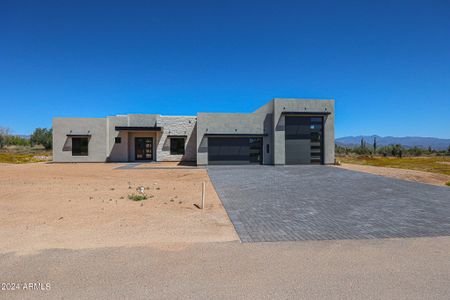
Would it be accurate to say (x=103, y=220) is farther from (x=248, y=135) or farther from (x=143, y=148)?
(x=143, y=148)

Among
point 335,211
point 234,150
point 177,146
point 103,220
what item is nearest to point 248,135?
point 234,150

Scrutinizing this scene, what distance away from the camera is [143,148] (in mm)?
26219

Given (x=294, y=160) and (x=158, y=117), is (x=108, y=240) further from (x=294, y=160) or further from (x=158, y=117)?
(x=158, y=117)

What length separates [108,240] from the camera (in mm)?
4414

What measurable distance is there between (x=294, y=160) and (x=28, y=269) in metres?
20.9

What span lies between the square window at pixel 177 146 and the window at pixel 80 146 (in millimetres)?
9374

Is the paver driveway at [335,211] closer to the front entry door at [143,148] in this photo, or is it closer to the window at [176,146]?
the window at [176,146]

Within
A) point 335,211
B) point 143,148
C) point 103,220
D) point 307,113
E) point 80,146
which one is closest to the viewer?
point 103,220

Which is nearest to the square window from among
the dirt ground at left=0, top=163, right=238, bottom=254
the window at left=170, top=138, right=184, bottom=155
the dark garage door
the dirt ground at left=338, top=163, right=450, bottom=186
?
the window at left=170, top=138, right=184, bottom=155

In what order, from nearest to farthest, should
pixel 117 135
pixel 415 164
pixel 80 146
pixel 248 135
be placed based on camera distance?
pixel 248 135
pixel 80 146
pixel 117 135
pixel 415 164

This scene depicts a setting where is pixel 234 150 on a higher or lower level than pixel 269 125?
lower

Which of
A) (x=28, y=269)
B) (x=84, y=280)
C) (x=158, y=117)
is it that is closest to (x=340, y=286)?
(x=84, y=280)

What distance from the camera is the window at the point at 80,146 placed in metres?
24.4

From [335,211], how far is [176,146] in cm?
2165
